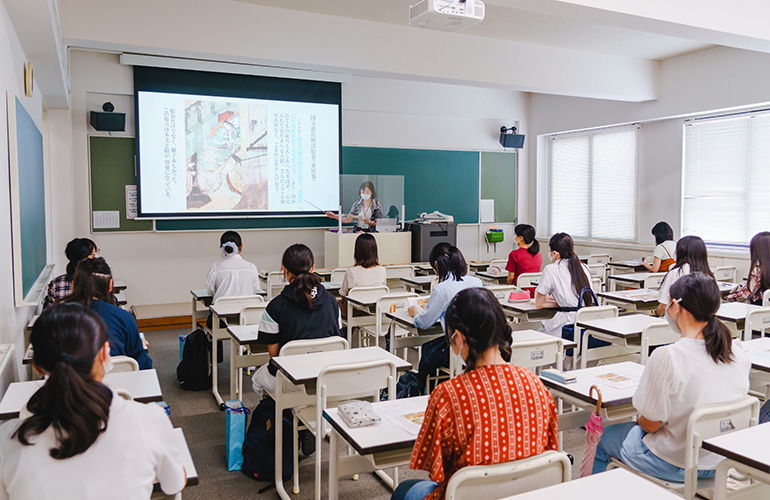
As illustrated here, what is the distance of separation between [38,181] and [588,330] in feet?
14.8

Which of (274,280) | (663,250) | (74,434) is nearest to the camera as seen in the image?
(74,434)

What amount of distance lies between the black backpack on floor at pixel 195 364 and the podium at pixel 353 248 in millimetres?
3065

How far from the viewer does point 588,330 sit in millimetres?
3963

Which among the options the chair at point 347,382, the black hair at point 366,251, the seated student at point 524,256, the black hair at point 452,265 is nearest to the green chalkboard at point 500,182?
the seated student at point 524,256

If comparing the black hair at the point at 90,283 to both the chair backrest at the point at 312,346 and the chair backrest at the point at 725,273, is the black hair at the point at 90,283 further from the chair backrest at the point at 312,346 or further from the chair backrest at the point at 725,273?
the chair backrest at the point at 725,273

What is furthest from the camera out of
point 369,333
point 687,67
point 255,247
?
point 255,247

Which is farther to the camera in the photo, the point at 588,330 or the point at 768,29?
the point at 768,29

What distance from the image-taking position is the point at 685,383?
230 cm

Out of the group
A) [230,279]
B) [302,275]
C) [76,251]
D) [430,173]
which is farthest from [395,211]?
[302,275]

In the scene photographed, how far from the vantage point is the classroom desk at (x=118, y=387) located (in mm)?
2297

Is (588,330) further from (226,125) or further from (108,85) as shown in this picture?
(108,85)

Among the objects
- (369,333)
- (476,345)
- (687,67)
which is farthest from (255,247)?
(476,345)

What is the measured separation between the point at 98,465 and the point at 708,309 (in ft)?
7.23

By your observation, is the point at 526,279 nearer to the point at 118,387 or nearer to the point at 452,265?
the point at 452,265
